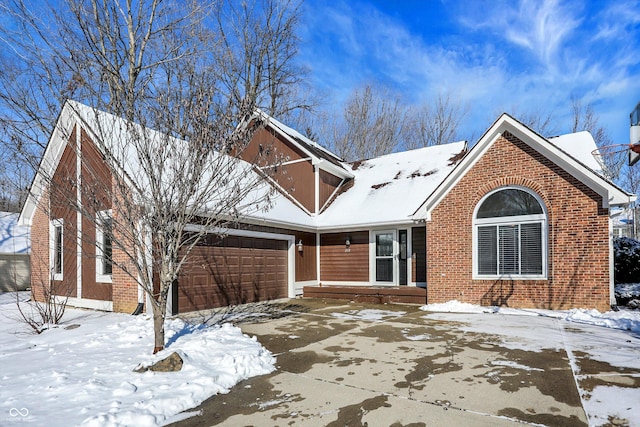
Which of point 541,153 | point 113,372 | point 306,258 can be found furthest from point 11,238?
point 541,153

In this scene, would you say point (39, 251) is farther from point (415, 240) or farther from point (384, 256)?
point (415, 240)

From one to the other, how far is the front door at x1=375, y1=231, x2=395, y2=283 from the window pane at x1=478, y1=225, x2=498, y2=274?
360 centimetres

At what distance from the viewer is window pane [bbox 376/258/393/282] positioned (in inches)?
554

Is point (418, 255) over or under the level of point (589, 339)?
over

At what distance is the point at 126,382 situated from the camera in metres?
4.66

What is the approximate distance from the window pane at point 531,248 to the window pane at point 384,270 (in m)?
4.65

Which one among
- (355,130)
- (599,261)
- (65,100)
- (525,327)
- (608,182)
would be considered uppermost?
(355,130)

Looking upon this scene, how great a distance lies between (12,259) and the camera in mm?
18078

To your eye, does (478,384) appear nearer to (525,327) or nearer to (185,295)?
(525,327)

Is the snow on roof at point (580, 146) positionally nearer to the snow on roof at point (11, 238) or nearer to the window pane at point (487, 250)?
the window pane at point (487, 250)

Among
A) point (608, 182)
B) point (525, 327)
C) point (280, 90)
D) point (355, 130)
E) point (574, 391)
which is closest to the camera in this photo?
point (574, 391)

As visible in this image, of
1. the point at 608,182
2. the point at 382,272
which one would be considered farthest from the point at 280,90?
the point at 608,182

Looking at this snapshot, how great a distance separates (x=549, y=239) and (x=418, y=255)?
4.32 meters

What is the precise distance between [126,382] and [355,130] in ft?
92.3
